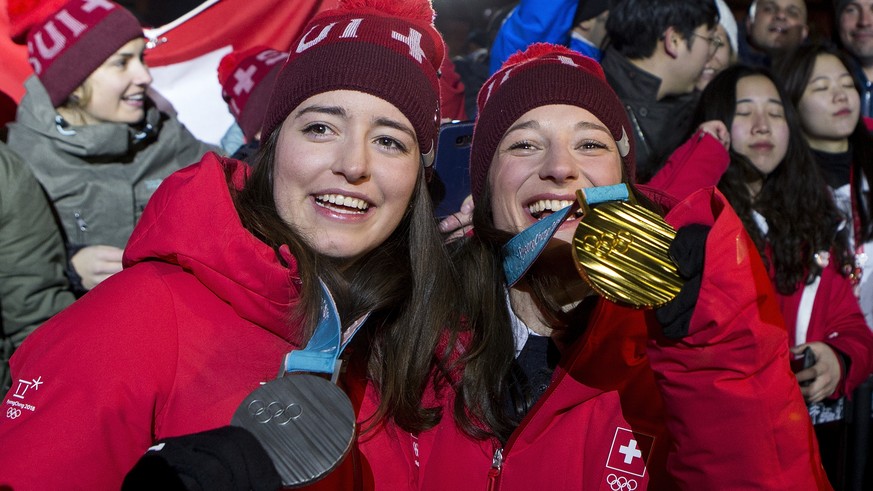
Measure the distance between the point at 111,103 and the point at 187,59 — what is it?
1139 millimetres

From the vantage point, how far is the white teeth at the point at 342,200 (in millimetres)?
2296

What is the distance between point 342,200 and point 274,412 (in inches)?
32.0

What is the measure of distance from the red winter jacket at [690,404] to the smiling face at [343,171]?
64 centimetres

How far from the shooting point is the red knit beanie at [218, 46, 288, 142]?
4.61 meters

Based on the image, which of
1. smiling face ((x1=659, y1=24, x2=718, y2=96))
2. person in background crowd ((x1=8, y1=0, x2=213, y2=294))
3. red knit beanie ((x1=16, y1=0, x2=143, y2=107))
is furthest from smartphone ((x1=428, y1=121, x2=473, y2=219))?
red knit beanie ((x1=16, y1=0, x2=143, y2=107))

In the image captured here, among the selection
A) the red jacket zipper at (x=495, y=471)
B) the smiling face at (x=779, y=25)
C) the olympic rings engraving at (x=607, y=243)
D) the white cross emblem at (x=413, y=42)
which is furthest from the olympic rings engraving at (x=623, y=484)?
the smiling face at (x=779, y=25)

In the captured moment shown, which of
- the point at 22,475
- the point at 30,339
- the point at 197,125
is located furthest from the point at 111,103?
the point at 22,475

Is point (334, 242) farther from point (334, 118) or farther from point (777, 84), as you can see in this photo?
point (777, 84)

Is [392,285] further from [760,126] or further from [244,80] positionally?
[244,80]

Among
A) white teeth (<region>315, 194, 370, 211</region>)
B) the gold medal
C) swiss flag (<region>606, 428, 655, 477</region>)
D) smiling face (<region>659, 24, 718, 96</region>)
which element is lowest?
swiss flag (<region>606, 428, 655, 477</region>)

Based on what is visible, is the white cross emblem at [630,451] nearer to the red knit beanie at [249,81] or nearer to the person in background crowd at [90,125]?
the person in background crowd at [90,125]

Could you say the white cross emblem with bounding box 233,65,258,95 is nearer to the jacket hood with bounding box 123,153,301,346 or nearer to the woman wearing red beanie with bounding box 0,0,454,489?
the woman wearing red beanie with bounding box 0,0,454,489

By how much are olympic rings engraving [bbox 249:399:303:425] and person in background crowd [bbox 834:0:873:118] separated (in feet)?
15.8

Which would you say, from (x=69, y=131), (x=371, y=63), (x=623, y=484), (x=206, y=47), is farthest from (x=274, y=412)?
(x=206, y=47)
